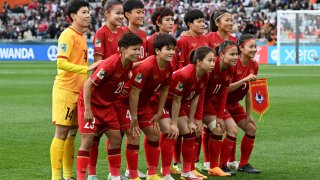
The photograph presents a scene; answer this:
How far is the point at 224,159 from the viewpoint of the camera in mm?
10344

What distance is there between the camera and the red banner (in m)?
11.1

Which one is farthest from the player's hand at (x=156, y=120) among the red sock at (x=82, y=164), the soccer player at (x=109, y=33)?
the red sock at (x=82, y=164)

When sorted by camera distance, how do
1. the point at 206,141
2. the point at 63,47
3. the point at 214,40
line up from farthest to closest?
the point at 206,141 → the point at 214,40 → the point at 63,47

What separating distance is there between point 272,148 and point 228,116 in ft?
6.78

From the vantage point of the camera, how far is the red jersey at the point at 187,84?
939cm

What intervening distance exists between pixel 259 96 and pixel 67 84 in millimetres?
3213

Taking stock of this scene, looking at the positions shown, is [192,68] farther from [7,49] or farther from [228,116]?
[7,49]

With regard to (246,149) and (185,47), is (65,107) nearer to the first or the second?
(185,47)

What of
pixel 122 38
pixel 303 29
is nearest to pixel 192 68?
pixel 122 38

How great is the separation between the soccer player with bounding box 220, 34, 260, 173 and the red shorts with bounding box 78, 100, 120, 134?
193cm

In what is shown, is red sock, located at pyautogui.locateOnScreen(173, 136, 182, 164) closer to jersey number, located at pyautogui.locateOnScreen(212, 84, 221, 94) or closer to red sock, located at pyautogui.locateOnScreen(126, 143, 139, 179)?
jersey number, located at pyautogui.locateOnScreen(212, 84, 221, 94)

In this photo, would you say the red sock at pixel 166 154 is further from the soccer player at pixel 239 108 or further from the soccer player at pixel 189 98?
the soccer player at pixel 239 108

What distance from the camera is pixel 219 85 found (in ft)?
32.8

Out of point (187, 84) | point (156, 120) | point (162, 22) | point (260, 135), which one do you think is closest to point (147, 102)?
point (156, 120)
